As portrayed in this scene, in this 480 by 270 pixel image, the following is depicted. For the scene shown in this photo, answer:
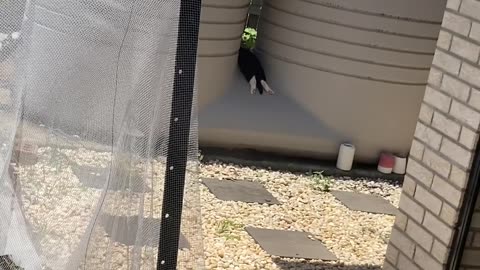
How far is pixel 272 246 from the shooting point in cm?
587

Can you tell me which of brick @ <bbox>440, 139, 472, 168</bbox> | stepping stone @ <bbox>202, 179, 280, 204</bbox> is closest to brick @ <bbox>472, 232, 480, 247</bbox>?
brick @ <bbox>440, 139, 472, 168</bbox>

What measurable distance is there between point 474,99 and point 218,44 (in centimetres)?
351

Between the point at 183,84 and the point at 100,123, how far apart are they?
1.30 ft

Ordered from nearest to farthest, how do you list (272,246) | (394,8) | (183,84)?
(183,84), (272,246), (394,8)

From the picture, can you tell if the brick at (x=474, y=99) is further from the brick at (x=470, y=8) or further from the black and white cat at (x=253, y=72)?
the black and white cat at (x=253, y=72)

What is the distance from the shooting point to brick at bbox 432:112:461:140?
4.46m

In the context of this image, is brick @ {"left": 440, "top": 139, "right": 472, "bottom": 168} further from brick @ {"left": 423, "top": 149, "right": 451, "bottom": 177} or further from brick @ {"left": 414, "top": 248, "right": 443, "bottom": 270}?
brick @ {"left": 414, "top": 248, "right": 443, "bottom": 270}

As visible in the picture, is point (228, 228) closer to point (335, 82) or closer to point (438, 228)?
point (438, 228)

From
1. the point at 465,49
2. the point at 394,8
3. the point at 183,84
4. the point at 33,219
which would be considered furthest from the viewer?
the point at 394,8

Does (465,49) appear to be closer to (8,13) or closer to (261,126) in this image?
(8,13)

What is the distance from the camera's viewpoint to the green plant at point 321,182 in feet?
23.4


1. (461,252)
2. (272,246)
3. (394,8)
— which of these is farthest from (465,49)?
(394,8)

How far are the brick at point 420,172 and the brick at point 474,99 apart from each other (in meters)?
0.47

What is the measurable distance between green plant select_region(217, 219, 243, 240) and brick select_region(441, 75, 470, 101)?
1.90 m
